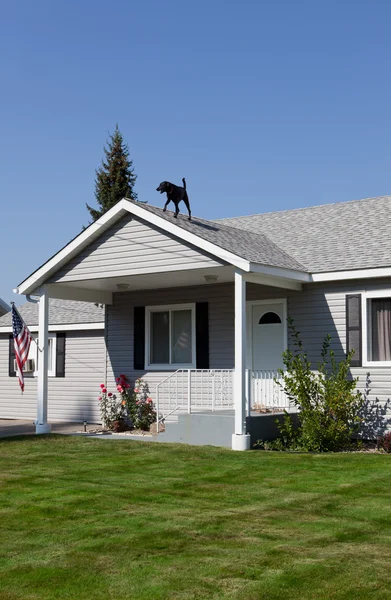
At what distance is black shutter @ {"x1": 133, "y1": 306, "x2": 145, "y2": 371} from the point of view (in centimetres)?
1847

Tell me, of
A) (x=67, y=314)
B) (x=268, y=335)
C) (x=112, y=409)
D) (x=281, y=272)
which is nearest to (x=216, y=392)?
(x=268, y=335)

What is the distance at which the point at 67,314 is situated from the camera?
21.8m

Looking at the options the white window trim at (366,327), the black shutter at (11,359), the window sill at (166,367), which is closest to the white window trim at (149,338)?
the window sill at (166,367)

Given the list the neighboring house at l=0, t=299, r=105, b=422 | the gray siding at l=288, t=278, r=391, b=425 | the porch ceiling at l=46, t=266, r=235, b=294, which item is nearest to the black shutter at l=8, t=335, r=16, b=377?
the neighboring house at l=0, t=299, r=105, b=422

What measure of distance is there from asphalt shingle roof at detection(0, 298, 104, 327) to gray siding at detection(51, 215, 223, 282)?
13.5 ft

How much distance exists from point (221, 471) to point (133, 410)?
6.77m

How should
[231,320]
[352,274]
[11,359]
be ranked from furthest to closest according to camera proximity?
[11,359] < [231,320] < [352,274]

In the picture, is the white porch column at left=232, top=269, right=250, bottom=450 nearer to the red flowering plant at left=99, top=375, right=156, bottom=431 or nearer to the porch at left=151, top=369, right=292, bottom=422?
the porch at left=151, top=369, right=292, bottom=422

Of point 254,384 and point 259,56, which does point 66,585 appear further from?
point 259,56

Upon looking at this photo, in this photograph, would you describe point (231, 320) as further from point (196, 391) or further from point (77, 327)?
point (77, 327)

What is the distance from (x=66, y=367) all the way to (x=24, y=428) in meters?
2.66

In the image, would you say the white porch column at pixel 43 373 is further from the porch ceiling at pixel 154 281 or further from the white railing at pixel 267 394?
the white railing at pixel 267 394

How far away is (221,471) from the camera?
11.3 metres

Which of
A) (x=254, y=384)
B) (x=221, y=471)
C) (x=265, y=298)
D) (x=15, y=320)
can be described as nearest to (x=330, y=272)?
(x=265, y=298)
